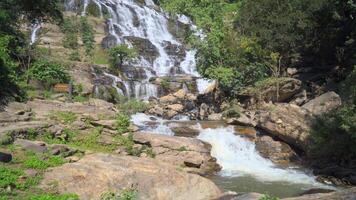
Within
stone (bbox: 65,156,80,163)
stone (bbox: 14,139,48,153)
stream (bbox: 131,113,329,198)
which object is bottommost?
stream (bbox: 131,113,329,198)

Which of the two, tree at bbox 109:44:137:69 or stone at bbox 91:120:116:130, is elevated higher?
tree at bbox 109:44:137:69

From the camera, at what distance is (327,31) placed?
3275cm

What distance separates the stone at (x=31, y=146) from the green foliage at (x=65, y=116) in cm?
377

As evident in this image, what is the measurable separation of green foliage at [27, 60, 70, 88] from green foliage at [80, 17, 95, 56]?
59.7ft

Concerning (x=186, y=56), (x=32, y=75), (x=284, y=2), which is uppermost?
(x=284, y=2)

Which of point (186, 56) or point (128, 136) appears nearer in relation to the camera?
point (128, 136)

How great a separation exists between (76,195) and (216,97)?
81.7 feet

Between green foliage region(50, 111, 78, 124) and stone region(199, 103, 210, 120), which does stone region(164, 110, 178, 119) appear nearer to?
stone region(199, 103, 210, 120)

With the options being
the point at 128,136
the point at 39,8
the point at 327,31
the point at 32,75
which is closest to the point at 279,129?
the point at 128,136

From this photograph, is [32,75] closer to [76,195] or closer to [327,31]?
[76,195]

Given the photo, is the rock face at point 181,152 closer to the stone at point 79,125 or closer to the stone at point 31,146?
A: the stone at point 79,125

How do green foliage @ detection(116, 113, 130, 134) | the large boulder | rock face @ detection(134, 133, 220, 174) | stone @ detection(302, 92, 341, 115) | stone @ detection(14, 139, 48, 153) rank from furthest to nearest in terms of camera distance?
the large boulder, stone @ detection(302, 92, 341, 115), rock face @ detection(134, 133, 220, 174), green foliage @ detection(116, 113, 130, 134), stone @ detection(14, 139, 48, 153)

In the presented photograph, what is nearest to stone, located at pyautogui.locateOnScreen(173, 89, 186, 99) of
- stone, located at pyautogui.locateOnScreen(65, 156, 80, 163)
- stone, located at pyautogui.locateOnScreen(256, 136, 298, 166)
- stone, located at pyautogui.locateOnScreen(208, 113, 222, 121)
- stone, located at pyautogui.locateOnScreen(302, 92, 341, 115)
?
stone, located at pyautogui.locateOnScreen(208, 113, 222, 121)

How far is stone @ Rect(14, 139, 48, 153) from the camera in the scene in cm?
1470
